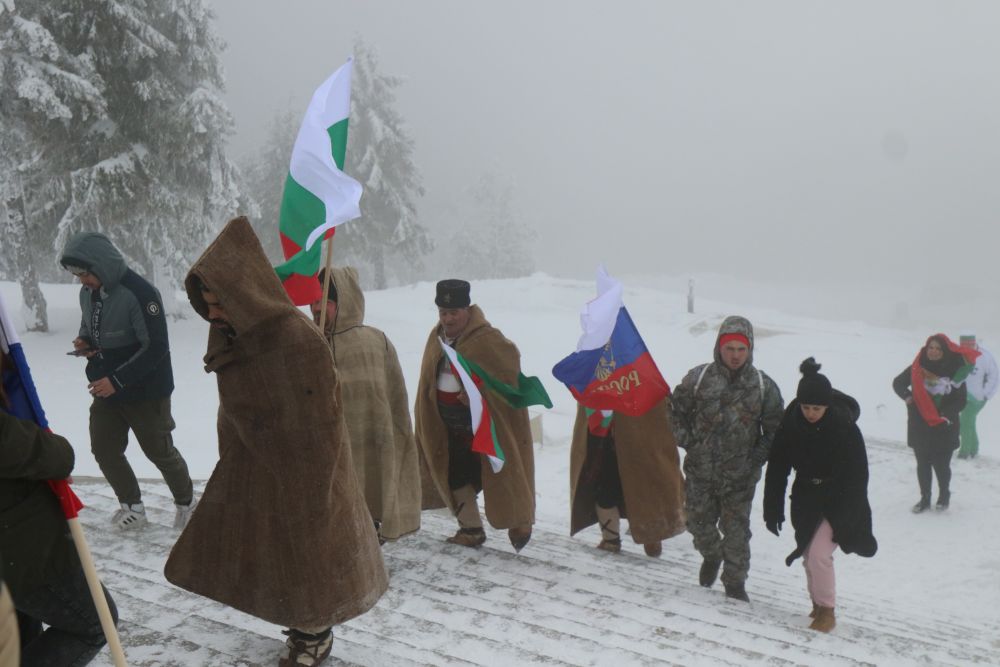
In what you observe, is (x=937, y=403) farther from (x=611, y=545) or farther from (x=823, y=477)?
(x=611, y=545)

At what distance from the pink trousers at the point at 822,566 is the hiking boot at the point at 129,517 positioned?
4566mm

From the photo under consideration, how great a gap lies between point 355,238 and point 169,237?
15711 mm

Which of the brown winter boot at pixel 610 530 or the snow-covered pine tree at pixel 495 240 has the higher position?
the snow-covered pine tree at pixel 495 240

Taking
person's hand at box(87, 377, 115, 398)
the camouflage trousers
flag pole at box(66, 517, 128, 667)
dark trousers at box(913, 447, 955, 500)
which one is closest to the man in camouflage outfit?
the camouflage trousers

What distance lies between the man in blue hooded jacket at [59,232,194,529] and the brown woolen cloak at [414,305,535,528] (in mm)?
1859

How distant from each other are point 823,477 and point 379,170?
2898cm

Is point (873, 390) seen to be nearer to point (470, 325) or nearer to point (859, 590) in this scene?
point (859, 590)

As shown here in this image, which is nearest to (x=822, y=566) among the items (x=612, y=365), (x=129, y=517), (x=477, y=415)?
(x=612, y=365)

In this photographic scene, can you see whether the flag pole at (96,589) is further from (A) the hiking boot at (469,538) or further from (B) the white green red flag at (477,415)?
(A) the hiking boot at (469,538)

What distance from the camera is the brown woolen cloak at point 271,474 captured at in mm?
3125

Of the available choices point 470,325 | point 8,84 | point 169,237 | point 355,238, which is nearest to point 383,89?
point 355,238

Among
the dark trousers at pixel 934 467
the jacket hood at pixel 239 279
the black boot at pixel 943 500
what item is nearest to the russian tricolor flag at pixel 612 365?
the jacket hood at pixel 239 279

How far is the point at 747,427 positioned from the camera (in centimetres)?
540

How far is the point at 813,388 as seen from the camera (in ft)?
16.2
